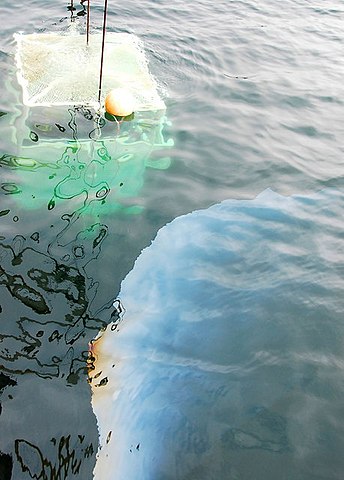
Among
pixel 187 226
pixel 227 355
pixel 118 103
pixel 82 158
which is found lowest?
pixel 227 355

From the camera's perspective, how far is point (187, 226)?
175 inches

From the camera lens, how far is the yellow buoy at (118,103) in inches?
205

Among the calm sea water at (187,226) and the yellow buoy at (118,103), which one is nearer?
the calm sea water at (187,226)

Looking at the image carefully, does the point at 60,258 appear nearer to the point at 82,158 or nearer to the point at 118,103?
the point at 82,158

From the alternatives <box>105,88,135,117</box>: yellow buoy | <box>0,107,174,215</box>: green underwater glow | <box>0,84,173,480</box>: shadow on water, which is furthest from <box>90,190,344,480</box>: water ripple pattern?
<box>105,88,135,117</box>: yellow buoy

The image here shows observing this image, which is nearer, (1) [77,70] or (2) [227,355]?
(2) [227,355]

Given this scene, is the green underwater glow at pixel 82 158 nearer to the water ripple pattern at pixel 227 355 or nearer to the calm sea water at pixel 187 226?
the calm sea water at pixel 187 226

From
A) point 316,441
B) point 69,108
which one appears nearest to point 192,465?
point 316,441

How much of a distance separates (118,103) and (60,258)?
204cm

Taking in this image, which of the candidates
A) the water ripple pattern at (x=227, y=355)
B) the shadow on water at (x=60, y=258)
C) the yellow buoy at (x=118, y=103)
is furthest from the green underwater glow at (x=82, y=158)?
the water ripple pattern at (x=227, y=355)

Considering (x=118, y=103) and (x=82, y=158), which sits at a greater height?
(x=118, y=103)

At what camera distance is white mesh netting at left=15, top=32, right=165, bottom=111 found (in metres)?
5.52

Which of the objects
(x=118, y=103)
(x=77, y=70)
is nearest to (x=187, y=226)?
(x=118, y=103)

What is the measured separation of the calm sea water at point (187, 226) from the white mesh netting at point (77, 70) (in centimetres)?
22
